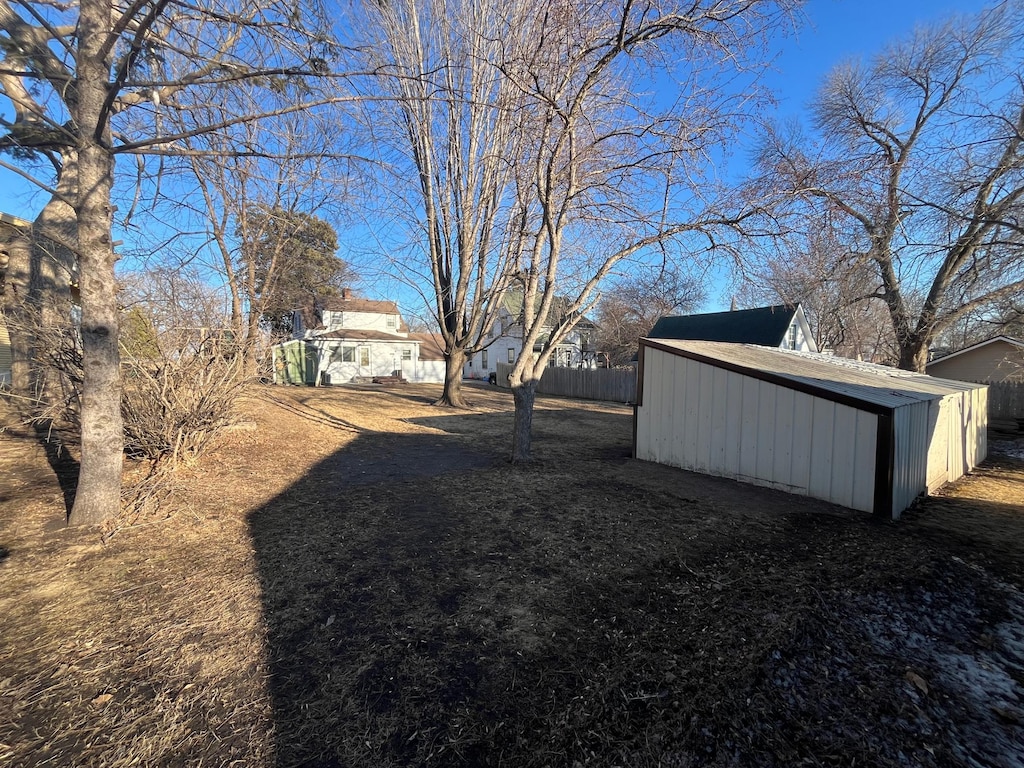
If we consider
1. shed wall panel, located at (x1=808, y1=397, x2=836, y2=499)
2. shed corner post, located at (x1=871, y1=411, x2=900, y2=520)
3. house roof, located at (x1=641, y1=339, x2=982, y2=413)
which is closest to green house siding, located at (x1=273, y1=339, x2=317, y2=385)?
house roof, located at (x1=641, y1=339, x2=982, y2=413)

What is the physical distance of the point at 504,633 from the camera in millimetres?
2658

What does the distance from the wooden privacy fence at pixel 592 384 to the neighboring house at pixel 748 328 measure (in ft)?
10.7

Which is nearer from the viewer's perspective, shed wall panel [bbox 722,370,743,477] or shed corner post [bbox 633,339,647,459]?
shed wall panel [bbox 722,370,743,477]

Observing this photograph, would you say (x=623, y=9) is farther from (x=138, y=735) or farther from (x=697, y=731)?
(x=138, y=735)

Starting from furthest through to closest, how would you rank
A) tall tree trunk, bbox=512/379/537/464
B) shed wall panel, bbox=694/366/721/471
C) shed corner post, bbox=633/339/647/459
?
1. shed corner post, bbox=633/339/647/459
2. tall tree trunk, bbox=512/379/537/464
3. shed wall panel, bbox=694/366/721/471

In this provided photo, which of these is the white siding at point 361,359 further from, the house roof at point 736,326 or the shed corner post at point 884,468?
the shed corner post at point 884,468

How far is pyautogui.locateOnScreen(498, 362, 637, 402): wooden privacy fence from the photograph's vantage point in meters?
21.3

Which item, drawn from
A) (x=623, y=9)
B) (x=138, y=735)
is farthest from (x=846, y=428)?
(x=138, y=735)

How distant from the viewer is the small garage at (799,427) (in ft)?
16.6

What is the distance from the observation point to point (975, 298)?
10.9m

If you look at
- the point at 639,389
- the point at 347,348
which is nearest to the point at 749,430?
the point at 639,389

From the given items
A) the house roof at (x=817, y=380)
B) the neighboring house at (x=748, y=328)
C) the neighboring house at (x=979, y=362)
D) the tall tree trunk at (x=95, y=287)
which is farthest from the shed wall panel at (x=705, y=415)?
the neighboring house at (x=979, y=362)

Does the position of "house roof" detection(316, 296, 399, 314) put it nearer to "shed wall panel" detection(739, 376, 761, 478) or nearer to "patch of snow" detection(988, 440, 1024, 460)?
"shed wall panel" detection(739, 376, 761, 478)

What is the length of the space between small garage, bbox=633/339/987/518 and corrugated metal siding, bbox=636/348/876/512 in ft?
0.04
